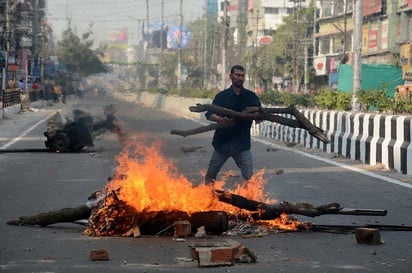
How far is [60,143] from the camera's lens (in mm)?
23891

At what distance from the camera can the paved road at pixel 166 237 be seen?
25.9 ft

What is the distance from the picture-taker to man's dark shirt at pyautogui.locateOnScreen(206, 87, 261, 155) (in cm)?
1128

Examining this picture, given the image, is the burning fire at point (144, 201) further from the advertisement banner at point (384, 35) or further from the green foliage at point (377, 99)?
the advertisement banner at point (384, 35)

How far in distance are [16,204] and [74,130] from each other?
11.1 metres

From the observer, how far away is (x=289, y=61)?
11262 centimetres

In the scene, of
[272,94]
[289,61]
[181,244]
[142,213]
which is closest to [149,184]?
[142,213]

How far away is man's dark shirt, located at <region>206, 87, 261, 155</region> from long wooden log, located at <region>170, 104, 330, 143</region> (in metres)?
0.23

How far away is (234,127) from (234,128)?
0.01m

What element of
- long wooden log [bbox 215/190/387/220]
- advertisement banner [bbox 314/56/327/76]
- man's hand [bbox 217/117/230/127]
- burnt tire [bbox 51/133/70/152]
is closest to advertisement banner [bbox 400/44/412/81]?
advertisement banner [bbox 314/56/327/76]

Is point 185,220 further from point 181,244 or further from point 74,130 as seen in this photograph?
point 74,130

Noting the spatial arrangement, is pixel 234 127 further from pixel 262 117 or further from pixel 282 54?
pixel 282 54

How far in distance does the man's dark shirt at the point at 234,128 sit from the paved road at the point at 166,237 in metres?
1.21

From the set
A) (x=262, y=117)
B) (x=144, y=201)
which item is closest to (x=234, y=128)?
(x=262, y=117)

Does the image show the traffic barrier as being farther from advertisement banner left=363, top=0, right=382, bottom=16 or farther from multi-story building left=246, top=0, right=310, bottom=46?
multi-story building left=246, top=0, right=310, bottom=46
